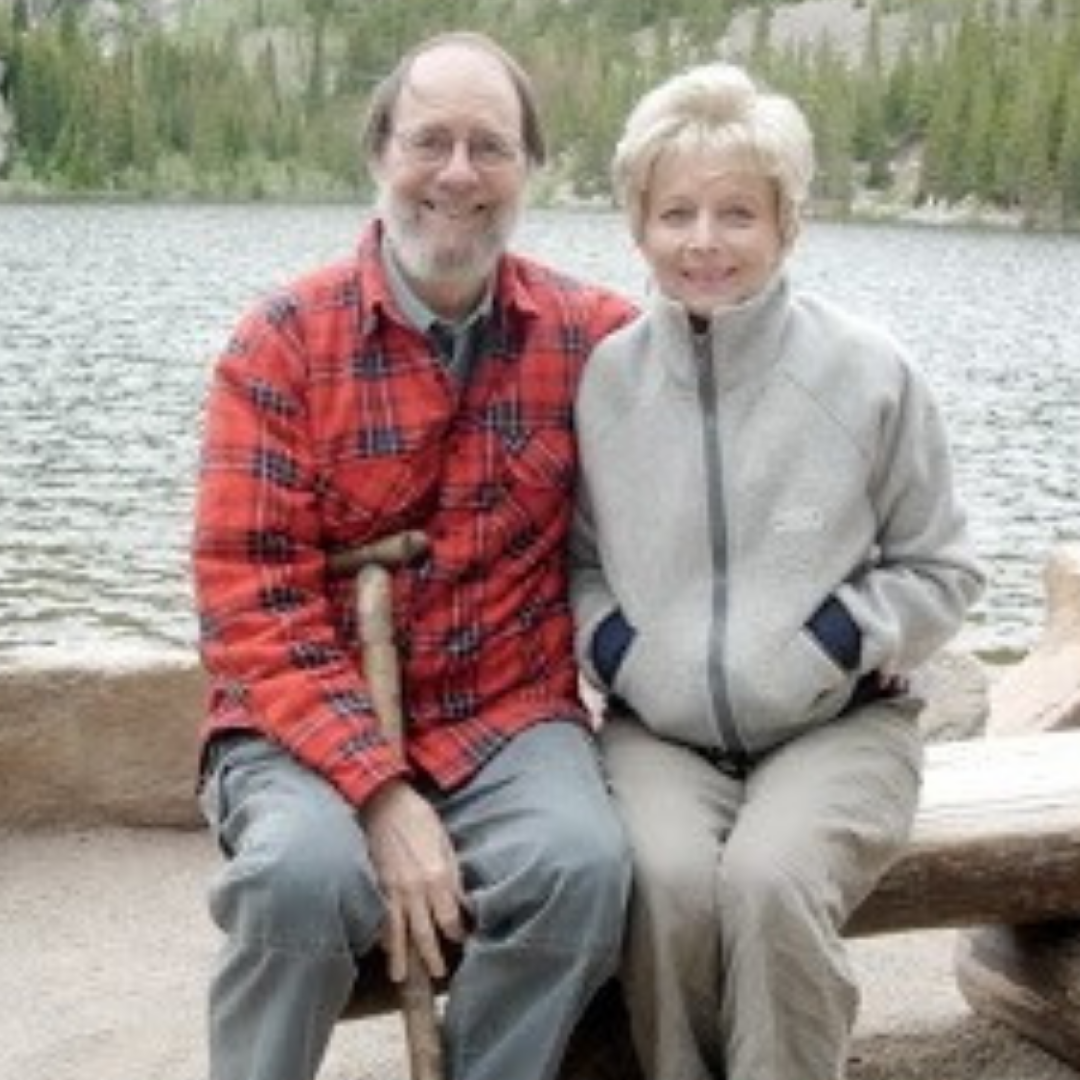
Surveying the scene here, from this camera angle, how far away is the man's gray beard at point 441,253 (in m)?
4.02

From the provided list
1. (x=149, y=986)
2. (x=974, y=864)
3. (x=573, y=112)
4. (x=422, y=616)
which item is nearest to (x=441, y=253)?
(x=422, y=616)

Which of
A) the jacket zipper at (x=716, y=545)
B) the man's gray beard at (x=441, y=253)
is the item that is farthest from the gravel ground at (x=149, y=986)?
the man's gray beard at (x=441, y=253)

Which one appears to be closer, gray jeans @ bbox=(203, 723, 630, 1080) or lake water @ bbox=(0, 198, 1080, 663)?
gray jeans @ bbox=(203, 723, 630, 1080)

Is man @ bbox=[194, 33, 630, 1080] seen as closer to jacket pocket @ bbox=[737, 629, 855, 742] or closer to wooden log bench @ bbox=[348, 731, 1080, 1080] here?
jacket pocket @ bbox=[737, 629, 855, 742]

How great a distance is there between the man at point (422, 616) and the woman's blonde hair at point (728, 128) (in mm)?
295

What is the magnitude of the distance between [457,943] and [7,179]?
423 ft

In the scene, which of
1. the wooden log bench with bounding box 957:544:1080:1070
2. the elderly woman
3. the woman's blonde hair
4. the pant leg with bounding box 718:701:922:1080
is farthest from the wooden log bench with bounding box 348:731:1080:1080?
the woman's blonde hair

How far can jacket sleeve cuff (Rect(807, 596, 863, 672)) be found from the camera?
3.86 meters

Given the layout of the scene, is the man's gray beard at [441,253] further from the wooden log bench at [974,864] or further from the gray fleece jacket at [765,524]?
the wooden log bench at [974,864]

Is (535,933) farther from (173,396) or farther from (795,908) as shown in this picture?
(173,396)

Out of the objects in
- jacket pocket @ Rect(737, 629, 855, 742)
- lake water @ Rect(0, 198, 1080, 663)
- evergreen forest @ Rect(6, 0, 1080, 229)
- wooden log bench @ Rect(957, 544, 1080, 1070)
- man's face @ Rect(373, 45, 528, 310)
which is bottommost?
evergreen forest @ Rect(6, 0, 1080, 229)

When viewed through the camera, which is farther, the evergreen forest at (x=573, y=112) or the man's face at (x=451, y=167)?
the evergreen forest at (x=573, y=112)

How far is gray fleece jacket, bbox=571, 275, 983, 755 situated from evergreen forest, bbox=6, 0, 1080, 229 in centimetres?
10392

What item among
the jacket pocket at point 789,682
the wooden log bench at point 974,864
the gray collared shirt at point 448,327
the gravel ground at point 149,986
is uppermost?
the gray collared shirt at point 448,327
